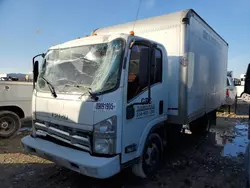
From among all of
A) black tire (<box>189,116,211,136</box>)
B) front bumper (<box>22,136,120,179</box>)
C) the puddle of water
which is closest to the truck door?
front bumper (<box>22,136,120,179</box>)

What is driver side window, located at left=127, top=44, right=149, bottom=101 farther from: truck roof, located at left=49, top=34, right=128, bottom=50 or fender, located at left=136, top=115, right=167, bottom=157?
fender, located at left=136, top=115, right=167, bottom=157

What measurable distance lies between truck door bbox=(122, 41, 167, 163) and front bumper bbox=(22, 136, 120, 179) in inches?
12.3

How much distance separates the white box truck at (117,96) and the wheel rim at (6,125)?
3385 mm

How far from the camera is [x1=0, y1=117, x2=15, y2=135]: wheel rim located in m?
6.61

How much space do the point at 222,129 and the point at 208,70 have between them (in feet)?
13.8

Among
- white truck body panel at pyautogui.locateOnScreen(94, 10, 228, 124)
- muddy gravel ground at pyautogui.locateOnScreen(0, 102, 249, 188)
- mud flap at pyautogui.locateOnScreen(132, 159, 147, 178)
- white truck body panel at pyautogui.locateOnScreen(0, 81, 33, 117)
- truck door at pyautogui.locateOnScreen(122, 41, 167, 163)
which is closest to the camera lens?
truck door at pyautogui.locateOnScreen(122, 41, 167, 163)

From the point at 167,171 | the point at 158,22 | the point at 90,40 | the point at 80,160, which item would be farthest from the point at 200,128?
the point at 80,160

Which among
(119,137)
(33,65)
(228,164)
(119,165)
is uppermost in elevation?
(33,65)

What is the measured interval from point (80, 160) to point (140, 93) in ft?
4.36

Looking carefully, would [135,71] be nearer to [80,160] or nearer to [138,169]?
[80,160]

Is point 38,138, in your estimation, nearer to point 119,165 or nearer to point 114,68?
point 119,165

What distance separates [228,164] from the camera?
4871 mm

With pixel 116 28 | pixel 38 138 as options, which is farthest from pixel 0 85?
pixel 116 28

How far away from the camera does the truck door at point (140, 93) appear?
3146mm
